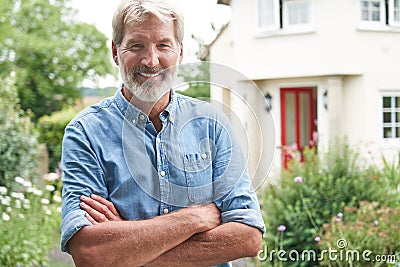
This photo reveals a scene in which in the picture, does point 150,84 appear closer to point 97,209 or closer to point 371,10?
point 97,209

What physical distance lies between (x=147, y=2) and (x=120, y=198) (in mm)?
347

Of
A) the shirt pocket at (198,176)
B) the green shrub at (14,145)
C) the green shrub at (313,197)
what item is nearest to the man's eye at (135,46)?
the shirt pocket at (198,176)

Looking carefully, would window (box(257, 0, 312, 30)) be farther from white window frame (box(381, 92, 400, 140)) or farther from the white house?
white window frame (box(381, 92, 400, 140))

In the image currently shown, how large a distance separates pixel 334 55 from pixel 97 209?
6528 millimetres

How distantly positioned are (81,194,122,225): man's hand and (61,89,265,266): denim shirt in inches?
0.4

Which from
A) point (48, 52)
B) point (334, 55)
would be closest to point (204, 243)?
point (334, 55)

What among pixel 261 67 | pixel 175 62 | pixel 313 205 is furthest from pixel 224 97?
pixel 261 67

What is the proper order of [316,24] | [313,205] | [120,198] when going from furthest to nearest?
[316,24] → [313,205] → [120,198]

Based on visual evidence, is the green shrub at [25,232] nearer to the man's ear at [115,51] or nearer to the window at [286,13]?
the man's ear at [115,51]

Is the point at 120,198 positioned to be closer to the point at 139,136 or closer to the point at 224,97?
the point at 139,136

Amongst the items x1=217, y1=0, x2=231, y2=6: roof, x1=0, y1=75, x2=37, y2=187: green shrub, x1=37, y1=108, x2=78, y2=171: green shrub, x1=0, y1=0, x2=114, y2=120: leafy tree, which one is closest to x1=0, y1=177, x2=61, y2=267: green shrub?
x1=0, y1=75, x2=37, y2=187: green shrub

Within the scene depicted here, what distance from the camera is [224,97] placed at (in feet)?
3.76

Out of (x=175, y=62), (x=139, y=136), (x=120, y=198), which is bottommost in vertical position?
(x=120, y=198)

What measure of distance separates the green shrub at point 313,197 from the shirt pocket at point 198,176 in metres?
2.41
